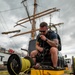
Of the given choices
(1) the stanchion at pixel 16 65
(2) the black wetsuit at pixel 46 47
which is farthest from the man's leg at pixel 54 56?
(1) the stanchion at pixel 16 65

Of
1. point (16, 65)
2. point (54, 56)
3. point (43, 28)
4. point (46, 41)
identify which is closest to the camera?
point (16, 65)

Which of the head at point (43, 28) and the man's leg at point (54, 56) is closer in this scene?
the man's leg at point (54, 56)

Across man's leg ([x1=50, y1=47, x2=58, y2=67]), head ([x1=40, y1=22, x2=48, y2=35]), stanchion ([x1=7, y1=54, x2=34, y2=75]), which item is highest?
head ([x1=40, y1=22, x2=48, y2=35])

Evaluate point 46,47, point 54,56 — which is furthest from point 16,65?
point 46,47

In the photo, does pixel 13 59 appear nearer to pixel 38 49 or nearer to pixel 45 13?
pixel 38 49

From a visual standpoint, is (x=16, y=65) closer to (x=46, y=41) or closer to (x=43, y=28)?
(x=46, y=41)

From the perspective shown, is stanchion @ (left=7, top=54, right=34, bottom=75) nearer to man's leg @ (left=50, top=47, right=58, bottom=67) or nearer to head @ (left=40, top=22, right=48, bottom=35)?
man's leg @ (left=50, top=47, right=58, bottom=67)

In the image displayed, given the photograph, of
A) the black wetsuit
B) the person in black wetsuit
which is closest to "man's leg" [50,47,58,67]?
the person in black wetsuit

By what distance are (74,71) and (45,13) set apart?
38792mm

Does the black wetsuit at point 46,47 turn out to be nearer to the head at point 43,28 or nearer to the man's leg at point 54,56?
the head at point 43,28

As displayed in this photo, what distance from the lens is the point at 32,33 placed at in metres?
40.2

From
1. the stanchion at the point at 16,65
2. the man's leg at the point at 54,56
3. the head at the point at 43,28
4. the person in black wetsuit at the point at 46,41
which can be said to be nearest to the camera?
the stanchion at the point at 16,65

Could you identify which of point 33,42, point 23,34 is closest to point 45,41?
point 33,42

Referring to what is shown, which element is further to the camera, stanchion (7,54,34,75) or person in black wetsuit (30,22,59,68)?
person in black wetsuit (30,22,59,68)
